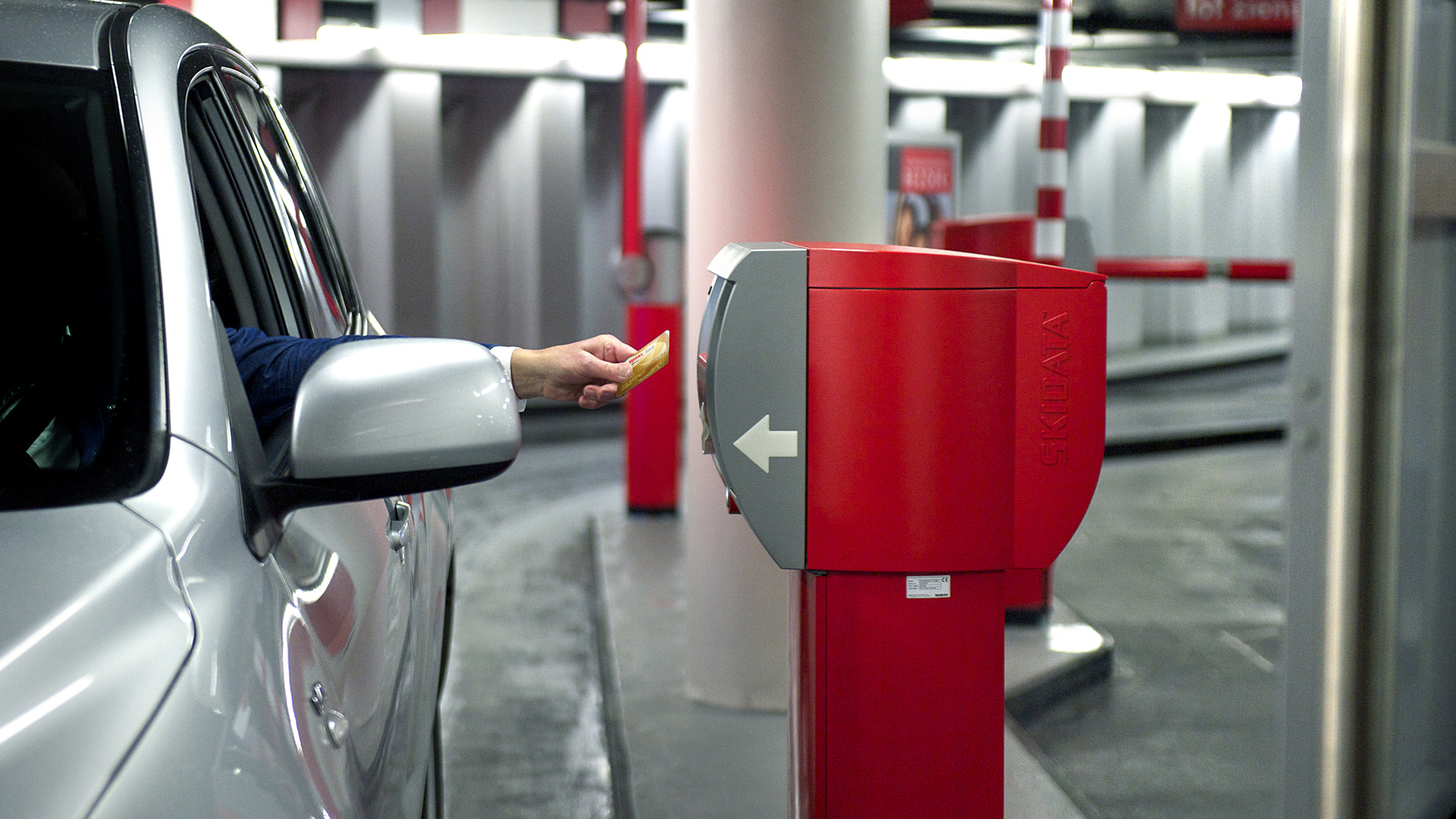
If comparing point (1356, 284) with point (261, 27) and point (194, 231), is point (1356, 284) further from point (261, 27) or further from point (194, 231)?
point (261, 27)

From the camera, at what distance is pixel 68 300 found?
3.70ft

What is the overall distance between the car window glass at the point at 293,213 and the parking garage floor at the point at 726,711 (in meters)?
1.29

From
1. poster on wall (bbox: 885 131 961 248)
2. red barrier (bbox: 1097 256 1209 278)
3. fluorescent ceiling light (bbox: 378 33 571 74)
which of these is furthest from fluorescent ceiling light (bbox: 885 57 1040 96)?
red barrier (bbox: 1097 256 1209 278)

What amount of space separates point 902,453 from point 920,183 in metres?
5.67

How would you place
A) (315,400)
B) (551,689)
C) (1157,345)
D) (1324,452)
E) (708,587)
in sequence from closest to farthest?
1. (315,400)
2. (1324,452)
3. (708,587)
4. (551,689)
5. (1157,345)

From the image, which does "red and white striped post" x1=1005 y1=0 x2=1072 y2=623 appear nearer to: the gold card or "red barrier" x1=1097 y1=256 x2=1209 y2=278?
"red barrier" x1=1097 y1=256 x2=1209 y2=278

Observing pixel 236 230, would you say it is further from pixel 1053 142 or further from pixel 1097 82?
pixel 1097 82

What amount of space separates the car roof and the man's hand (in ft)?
1.85

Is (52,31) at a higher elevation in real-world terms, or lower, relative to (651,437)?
higher

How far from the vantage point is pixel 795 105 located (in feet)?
9.64

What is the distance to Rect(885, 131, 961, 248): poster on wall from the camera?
695 centimetres

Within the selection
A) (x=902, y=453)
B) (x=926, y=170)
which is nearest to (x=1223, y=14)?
(x=926, y=170)

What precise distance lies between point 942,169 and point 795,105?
14.2ft

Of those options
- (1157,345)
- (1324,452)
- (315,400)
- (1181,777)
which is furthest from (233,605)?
(1157,345)
